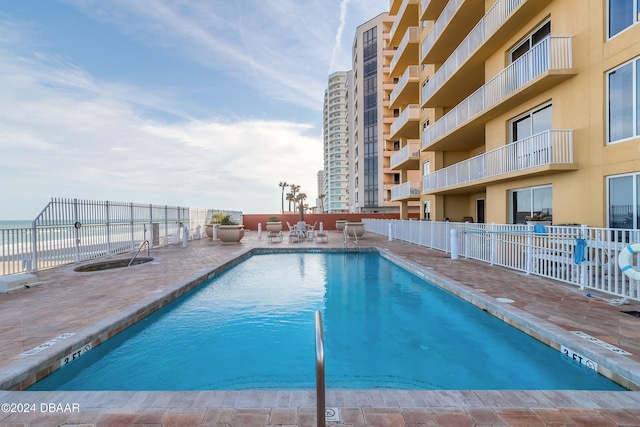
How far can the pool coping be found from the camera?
2.90 metres

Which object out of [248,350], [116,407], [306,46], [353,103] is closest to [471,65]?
[306,46]

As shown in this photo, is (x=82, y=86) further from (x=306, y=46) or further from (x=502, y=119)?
(x=502, y=119)

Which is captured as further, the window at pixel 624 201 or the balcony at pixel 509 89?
the balcony at pixel 509 89

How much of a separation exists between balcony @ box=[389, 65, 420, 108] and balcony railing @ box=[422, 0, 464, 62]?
2.94m

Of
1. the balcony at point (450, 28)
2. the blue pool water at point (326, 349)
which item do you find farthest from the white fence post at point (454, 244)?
the balcony at point (450, 28)

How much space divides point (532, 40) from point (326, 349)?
1158 centimetres

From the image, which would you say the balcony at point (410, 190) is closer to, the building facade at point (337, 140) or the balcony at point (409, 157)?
the balcony at point (409, 157)

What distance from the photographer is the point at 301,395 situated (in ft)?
8.76

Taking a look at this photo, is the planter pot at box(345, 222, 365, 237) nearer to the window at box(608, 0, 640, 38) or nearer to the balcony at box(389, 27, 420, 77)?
the window at box(608, 0, 640, 38)

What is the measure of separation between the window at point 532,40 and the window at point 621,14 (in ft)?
6.89

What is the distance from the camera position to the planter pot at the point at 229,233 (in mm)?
15867

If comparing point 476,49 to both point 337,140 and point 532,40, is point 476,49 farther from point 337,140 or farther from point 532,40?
point 337,140

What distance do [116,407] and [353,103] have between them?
57.1 metres

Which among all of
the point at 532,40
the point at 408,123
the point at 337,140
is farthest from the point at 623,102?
the point at 337,140
